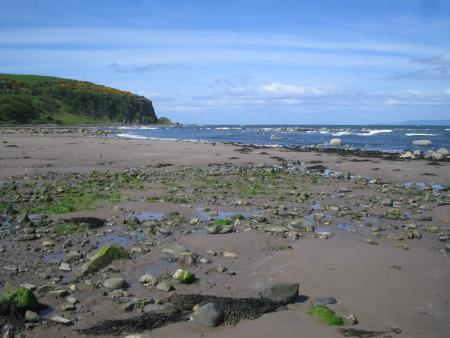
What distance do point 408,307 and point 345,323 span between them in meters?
1.16

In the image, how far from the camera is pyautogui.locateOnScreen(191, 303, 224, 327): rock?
18.4 feet

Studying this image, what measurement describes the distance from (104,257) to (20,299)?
2.09 meters

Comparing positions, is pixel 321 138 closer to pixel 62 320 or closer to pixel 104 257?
pixel 104 257

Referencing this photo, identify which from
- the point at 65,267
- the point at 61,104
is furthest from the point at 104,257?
the point at 61,104

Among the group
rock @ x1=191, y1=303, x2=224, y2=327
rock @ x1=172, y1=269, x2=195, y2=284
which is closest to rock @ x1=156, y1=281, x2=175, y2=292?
rock @ x1=172, y1=269, x2=195, y2=284

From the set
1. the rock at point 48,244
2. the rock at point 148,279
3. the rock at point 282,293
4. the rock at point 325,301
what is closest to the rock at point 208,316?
the rock at point 282,293

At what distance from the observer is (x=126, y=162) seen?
86.5 feet

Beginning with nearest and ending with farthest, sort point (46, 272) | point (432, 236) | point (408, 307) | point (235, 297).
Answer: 1. point (408, 307)
2. point (235, 297)
3. point (46, 272)
4. point (432, 236)

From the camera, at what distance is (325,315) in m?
5.75

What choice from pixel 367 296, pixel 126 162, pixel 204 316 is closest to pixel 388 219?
pixel 367 296

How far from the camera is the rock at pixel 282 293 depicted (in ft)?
20.4

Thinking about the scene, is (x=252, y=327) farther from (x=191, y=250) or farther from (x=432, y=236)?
(x=432, y=236)

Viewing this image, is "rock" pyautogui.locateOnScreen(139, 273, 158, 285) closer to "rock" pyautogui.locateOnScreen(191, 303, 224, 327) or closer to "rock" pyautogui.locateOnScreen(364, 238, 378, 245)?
"rock" pyautogui.locateOnScreen(191, 303, 224, 327)

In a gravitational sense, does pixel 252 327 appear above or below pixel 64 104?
below
